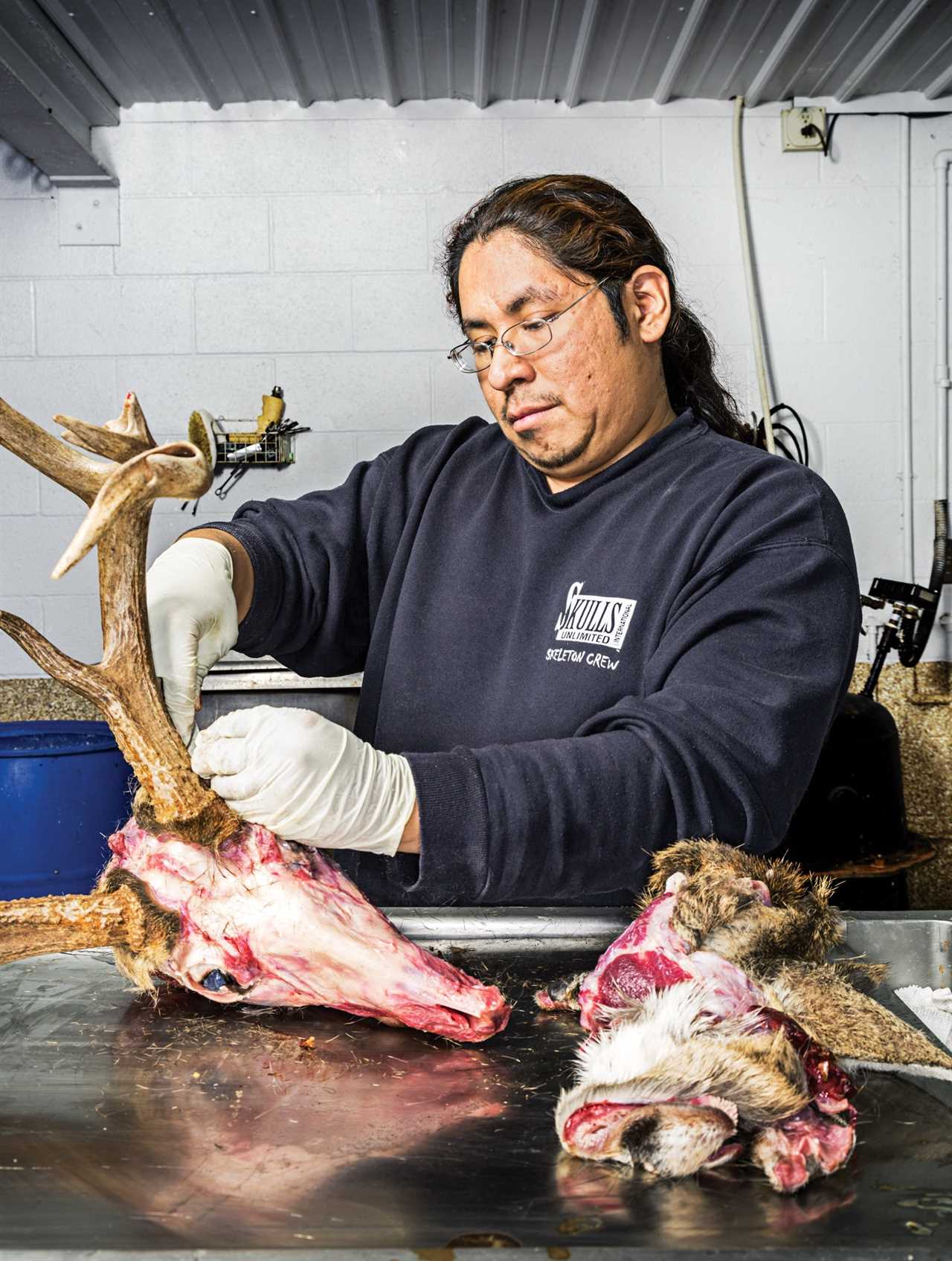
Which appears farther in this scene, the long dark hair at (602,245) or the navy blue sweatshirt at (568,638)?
the long dark hair at (602,245)

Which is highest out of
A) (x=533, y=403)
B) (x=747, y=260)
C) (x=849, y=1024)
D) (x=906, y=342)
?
(x=747, y=260)

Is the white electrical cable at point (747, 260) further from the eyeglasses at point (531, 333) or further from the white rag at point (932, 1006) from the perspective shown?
the white rag at point (932, 1006)

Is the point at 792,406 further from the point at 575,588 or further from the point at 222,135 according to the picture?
the point at 575,588

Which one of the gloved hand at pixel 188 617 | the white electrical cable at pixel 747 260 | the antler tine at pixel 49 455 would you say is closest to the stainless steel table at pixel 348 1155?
the gloved hand at pixel 188 617

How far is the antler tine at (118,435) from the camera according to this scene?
130 centimetres

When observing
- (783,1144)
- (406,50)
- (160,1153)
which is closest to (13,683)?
(406,50)

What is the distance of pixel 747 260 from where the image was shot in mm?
3984

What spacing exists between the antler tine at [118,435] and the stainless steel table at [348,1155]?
2.24 ft

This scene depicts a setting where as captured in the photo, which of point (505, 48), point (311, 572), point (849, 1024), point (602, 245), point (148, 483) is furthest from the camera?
point (505, 48)

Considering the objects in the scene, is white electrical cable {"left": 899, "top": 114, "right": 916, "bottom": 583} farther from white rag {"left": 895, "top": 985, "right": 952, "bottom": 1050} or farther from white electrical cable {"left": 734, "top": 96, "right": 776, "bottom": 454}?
white rag {"left": 895, "top": 985, "right": 952, "bottom": 1050}

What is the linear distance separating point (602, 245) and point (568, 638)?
0.63m

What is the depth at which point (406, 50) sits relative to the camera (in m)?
3.58

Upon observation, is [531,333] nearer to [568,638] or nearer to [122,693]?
[568,638]

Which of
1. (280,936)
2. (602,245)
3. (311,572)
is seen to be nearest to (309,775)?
(280,936)
